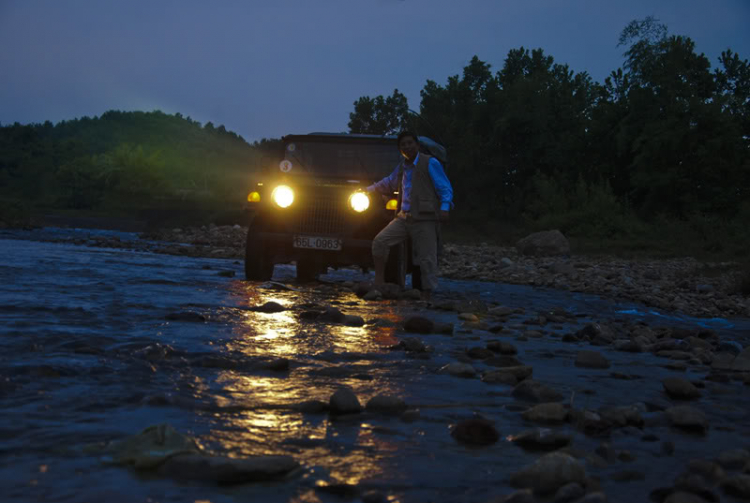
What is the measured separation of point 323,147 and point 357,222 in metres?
1.36

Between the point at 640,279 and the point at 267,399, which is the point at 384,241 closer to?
the point at 267,399

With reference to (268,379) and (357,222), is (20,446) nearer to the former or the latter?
(268,379)

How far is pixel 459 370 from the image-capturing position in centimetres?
406

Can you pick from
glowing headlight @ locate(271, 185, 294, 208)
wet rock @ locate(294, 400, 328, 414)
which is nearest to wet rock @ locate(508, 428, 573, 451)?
wet rock @ locate(294, 400, 328, 414)

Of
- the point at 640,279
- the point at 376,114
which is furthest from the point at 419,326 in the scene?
the point at 376,114

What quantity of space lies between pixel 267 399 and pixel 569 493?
151 cm

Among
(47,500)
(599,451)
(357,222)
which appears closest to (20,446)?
(47,500)

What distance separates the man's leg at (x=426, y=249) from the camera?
8828 millimetres

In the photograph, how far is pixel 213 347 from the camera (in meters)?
4.46

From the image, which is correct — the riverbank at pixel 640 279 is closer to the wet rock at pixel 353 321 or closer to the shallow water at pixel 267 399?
the wet rock at pixel 353 321

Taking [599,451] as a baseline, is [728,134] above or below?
above

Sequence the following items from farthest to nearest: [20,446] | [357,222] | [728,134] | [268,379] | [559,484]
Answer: [728,134]
[357,222]
[268,379]
[20,446]
[559,484]

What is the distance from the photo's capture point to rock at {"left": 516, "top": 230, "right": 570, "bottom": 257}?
2280cm

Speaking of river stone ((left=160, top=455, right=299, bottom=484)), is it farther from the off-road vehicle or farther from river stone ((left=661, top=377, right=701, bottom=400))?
the off-road vehicle
